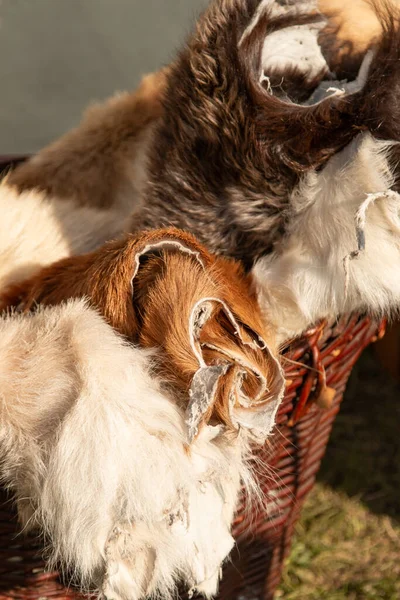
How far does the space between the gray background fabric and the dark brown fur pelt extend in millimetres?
1112

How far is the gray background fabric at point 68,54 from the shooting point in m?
1.72

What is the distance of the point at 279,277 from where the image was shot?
23.6 inches

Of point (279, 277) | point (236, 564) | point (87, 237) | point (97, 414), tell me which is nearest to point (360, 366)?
Answer: point (236, 564)

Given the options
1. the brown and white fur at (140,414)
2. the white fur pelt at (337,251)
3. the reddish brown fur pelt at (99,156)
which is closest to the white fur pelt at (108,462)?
the brown and white fur at (140,414)

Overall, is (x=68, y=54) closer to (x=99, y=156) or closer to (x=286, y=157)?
(x=99, y=156)

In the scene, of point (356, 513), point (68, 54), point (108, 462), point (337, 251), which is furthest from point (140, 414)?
point (68, 54)

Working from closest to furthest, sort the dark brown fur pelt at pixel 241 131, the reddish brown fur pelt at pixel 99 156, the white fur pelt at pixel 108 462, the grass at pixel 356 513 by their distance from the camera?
the white fur pelt at pixel 108 462 → the dark brown fur pelt at pixel 241 131 → the reddish brown fur pelt at pixel 99 156 → the grass at pixel 356 513

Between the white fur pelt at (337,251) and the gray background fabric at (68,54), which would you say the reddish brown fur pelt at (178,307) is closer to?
the white fur pelt at (337,251)

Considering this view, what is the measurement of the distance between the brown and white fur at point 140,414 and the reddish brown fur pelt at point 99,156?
419 millimetres

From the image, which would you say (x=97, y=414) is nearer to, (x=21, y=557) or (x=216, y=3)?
(x=21, y=557)

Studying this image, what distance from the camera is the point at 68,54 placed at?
177cm

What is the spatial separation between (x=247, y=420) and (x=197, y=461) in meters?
0.05

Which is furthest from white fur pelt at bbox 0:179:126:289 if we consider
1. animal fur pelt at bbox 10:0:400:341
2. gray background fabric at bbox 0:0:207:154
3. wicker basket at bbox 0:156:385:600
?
gray background fabric at bbox 0:0:207:154

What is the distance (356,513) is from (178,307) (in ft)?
2.87
